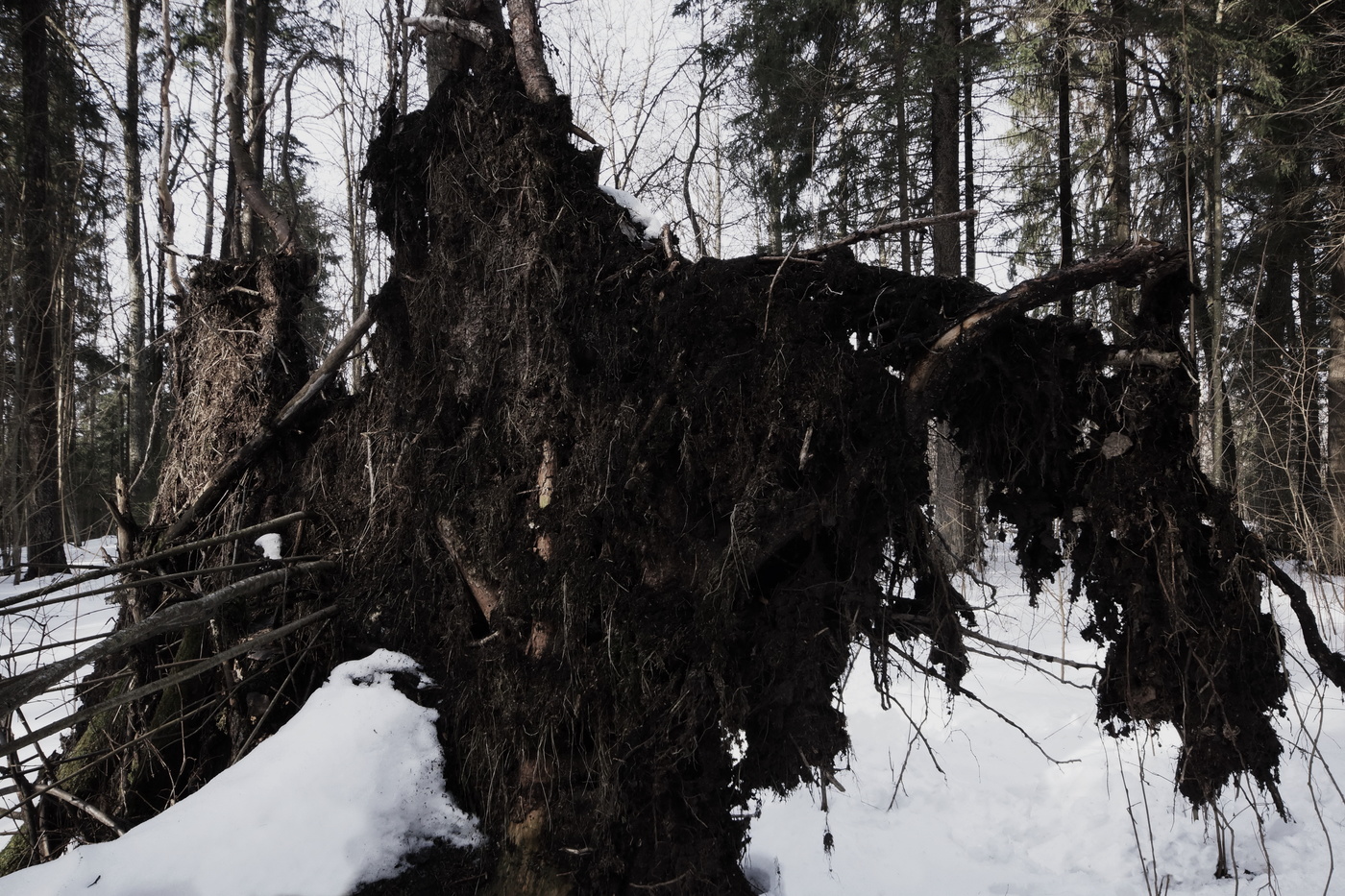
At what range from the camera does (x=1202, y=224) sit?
35.3 feet

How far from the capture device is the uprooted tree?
2.63 meters

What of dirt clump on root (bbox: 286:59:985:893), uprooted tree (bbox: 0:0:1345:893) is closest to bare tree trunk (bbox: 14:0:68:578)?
uprooted tree (bbox: 0:0:1345:893)

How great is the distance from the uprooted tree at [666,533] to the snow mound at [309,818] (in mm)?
173

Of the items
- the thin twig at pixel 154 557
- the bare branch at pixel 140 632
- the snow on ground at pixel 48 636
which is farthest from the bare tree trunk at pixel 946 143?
the snow on ground at pixel 48 636

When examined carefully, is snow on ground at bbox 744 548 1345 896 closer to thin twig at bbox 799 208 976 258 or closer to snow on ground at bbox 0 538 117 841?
thin twig at bbox 799 208 976 258

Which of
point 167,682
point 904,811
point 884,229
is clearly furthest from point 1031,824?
point 167,682

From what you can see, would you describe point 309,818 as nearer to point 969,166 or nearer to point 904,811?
point 904,811

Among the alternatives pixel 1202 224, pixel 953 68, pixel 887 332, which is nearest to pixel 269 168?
pixel 953 68

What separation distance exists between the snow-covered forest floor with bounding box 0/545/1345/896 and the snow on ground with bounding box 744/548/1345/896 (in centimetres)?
1

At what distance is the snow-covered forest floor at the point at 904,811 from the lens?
8.01 feet

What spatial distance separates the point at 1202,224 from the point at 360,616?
12.5 metres

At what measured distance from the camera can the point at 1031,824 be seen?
4742mm

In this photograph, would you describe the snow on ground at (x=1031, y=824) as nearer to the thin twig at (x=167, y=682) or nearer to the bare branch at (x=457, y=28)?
the thin twig at (x=167, y=682)

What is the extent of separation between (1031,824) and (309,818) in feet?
14.3
